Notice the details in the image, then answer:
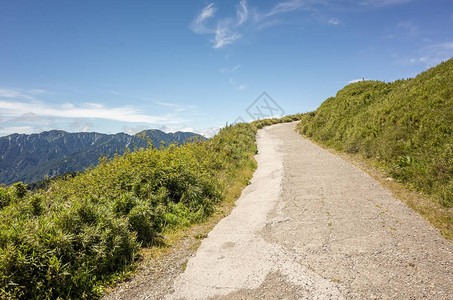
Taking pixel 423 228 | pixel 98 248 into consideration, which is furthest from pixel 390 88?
pixel 98 248

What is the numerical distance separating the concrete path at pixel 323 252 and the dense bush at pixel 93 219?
194 cm

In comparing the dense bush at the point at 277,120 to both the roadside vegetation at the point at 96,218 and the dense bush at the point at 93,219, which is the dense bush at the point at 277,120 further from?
the dense bush at the point at 93,219

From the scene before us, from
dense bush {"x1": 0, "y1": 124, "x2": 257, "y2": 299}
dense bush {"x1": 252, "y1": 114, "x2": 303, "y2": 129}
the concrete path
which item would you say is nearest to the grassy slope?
the concrete path

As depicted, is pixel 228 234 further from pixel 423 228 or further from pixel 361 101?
pixel 361 101

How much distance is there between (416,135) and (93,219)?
605 inches

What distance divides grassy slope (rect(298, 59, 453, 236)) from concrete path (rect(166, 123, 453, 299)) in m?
1.57

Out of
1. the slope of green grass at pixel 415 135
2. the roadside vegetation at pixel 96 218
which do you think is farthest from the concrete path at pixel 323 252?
the roadside vegetation at pixel 96 218

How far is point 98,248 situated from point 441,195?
11708 mm

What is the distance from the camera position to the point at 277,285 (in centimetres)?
511

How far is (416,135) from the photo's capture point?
12.0 metres

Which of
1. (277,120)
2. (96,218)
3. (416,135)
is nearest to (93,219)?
(96,218)

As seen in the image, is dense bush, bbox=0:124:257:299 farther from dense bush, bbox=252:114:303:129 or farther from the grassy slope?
dense bush, bbox=252:114:303:129

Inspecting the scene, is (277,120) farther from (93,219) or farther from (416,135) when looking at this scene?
(93,219)

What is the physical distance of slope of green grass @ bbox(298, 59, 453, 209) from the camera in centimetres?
946
